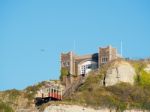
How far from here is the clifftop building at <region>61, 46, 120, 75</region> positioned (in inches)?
4023

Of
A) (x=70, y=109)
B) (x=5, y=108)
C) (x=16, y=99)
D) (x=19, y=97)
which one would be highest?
(x=19, y=97)

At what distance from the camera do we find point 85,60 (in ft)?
347

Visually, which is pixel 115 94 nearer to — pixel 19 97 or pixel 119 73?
pixel 119 73

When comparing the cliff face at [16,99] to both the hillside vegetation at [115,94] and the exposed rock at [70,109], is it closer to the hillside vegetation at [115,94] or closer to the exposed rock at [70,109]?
the hillside vegetation at [115,94]

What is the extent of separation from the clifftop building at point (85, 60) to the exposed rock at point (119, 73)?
7.38m

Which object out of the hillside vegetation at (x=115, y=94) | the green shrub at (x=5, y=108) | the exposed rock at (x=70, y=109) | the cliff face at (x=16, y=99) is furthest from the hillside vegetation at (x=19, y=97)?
the exposed rock at (x=70, y=109)

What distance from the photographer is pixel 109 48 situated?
10175cm

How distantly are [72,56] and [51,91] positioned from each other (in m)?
11.6

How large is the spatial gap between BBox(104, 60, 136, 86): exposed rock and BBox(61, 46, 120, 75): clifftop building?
7375mm

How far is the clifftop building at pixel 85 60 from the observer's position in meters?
102

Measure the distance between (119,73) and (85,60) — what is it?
44.5ft

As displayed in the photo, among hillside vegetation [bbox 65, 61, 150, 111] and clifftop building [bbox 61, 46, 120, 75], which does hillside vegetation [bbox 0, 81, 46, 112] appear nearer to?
clifftop building [bbox 61, 46, 120, 75]

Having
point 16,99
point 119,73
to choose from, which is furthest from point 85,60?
point 16,99

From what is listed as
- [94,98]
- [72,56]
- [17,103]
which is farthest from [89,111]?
[72,56]
